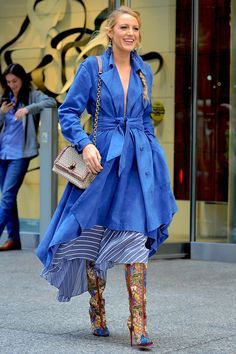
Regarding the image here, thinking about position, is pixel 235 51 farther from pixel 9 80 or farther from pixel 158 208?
pixel 158 208

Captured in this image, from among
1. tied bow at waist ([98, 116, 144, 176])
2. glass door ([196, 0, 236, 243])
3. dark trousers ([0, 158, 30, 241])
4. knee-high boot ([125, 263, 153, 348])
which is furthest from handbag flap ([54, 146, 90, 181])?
dark trousers ([0, 158, 30, 241])

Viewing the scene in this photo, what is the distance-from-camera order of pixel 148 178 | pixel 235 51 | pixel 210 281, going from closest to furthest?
1. pixel 148 178
2. pixel 210 281
3. pixel 235 51

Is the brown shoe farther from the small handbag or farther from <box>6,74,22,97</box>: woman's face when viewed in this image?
the small handbag

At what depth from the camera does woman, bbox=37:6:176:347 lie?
5.54m

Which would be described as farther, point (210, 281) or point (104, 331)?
point (210, 281)

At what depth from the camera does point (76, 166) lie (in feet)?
18.5

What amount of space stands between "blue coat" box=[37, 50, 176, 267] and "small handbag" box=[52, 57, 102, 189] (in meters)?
0.03

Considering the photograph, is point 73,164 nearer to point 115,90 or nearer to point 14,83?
point 115,90

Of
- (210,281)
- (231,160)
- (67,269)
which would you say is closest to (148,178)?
(67,269)

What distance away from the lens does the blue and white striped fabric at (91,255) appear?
5551 mm

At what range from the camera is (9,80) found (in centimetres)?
1088

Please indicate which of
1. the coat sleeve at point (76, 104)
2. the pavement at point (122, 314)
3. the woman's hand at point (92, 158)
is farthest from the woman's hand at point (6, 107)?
the woman's hand at point (92, 158)

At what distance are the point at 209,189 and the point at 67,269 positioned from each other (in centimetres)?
469

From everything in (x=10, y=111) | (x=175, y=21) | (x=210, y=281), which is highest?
(x=175, y=21)
